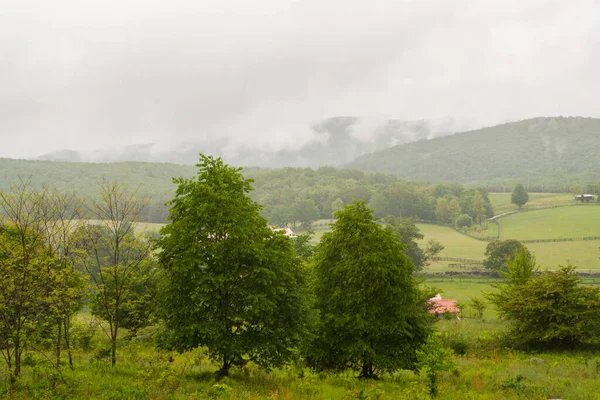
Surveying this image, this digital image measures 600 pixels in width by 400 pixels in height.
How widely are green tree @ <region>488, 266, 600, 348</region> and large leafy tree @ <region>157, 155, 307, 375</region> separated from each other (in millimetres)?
19770

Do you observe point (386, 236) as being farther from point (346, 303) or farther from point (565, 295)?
point (565, 295)

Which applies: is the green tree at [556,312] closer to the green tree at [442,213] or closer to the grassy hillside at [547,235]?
the grassy hillside at [547,235]

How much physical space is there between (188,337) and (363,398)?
6064 mm

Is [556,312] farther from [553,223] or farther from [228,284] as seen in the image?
[553,223]

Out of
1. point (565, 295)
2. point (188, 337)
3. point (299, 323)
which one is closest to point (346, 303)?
point (299, 323)

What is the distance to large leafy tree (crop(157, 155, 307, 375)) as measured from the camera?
14516 millimetres

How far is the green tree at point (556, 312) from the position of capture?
26844 mm

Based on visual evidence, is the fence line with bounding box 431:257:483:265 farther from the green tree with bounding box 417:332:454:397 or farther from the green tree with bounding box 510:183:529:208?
the green tree with bounding box 510:183:529:208

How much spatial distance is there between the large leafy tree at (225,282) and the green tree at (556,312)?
64.9 feet

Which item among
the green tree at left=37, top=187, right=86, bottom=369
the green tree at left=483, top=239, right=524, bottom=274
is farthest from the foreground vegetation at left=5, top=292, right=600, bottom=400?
the green tree at left=483, top=239, right=524, bottom=274

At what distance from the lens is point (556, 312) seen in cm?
2720

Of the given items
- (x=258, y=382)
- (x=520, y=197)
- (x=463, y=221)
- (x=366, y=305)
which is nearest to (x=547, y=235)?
(x=463, y=221)

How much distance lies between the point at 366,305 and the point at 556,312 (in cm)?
1693

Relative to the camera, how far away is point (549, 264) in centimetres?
8462
